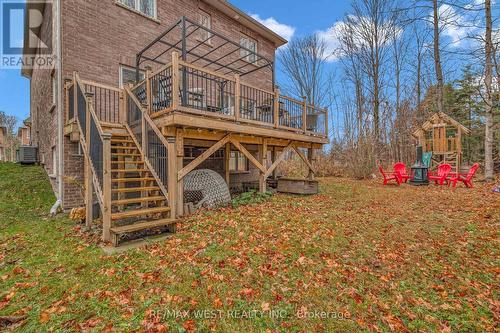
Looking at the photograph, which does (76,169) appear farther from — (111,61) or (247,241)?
(247,241)

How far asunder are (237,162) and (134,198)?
26.0 feet

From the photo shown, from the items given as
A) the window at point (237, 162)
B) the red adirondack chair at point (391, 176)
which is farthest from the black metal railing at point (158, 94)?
the red adirondack chair at point (391, 176)

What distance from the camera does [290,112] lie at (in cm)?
913

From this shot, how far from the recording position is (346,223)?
5.30 meters

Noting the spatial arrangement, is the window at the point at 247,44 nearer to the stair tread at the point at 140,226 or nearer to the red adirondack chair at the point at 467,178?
the stair tread at the point at 140,226

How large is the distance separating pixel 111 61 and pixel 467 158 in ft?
68.2

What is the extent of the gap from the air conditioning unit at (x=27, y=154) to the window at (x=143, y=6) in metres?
A: 9.89

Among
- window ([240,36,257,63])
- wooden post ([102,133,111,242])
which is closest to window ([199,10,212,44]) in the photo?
window ([240,36,257,63])

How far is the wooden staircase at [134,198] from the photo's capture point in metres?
4.48

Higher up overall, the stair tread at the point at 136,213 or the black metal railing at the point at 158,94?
the black metal railing at the point at 158,94

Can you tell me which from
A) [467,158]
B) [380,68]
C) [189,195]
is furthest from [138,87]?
[467,158]

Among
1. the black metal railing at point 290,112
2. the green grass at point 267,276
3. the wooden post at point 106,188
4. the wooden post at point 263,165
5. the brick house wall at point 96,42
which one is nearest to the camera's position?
the green grass at point 267,276

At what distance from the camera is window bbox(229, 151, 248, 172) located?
12.7 m

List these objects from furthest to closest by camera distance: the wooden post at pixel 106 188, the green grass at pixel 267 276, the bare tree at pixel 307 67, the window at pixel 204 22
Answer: the bare tree at pixel 307 67
the window at pixel 204 22
the wooden post at pixel 106 188
the green grass at pixel 267 276
